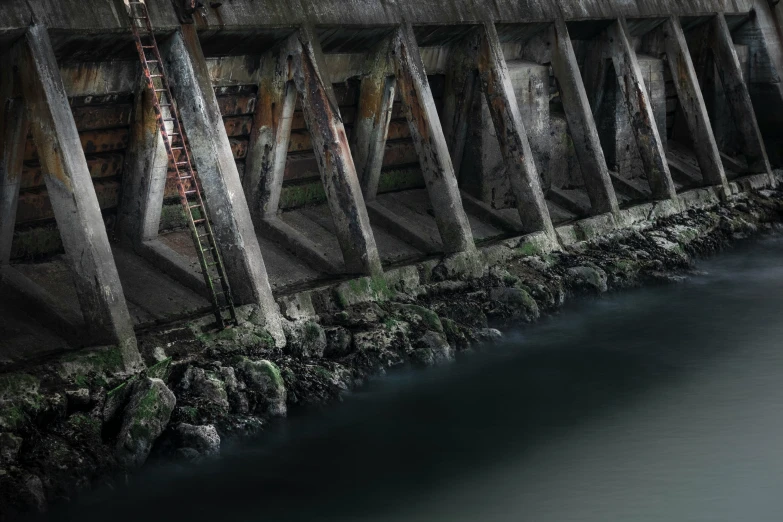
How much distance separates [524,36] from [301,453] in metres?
7.95

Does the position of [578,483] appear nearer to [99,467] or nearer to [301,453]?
[301,453]

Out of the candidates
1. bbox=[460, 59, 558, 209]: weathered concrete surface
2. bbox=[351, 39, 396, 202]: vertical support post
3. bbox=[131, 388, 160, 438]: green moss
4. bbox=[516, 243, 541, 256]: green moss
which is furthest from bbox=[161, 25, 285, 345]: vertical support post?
bbox=[460, 59, 558, 209]: weathered concrete surface

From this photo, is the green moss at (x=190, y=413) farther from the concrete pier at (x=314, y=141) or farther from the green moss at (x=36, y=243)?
the green moss at (x=36, y=243)

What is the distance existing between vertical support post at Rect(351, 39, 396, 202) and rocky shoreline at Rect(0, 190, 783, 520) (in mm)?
1693

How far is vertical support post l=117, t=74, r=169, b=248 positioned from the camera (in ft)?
34.1

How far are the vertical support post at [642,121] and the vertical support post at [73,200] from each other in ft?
29.7

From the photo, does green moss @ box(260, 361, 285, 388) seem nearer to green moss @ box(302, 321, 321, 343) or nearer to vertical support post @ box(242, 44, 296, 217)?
green moss @ box(302, 321, 321, 343)

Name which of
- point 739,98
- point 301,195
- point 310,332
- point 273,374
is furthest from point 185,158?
point 739,98

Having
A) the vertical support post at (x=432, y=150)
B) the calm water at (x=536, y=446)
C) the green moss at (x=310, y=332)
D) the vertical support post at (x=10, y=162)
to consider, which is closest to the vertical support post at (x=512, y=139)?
the vertical support post at (x=432, y=150)

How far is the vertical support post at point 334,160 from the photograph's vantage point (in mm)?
10695

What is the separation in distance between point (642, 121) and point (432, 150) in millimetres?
4858

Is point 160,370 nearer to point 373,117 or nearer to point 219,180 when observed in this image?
point 219,180

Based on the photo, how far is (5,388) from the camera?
754 cm

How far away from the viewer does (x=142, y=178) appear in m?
10.5
